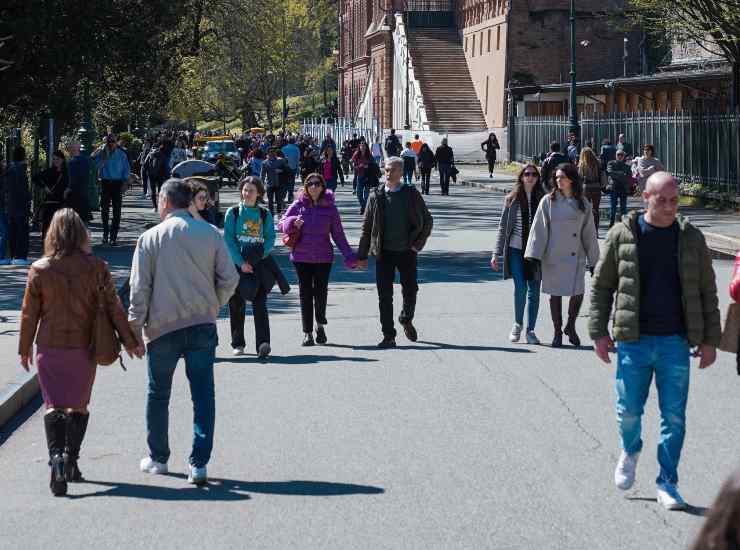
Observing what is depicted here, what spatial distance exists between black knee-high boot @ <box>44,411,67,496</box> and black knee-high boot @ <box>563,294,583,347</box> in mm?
6459

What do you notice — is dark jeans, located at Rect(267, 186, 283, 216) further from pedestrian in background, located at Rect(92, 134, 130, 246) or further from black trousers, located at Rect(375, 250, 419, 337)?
black trousers, located at Rect(375, 250, 419, 337)

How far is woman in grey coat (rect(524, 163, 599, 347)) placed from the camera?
12930mm

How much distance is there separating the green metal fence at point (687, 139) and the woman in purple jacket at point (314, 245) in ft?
57.0

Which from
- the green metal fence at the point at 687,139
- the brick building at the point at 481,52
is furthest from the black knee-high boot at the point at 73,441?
the brick building at the point at 481,52

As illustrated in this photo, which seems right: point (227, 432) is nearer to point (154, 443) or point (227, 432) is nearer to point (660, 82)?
point (154, 443)

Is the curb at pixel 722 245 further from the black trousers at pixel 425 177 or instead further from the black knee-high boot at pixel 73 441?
the black trousers at pixel 425 177

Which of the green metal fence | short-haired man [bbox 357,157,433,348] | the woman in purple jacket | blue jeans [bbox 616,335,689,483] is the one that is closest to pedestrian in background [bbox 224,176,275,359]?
the woman in purple jacket

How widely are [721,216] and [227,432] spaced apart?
2430cm

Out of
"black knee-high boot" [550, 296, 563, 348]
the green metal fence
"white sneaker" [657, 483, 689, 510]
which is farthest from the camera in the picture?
the green metal fence

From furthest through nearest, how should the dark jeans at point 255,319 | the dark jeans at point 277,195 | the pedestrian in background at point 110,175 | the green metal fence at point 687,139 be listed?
1. the green metal fence at point 687,139
2. the dark jeans at point 277,195
3. the pedestrian in background at point 110,175
4. the dark jeans at point 255,319

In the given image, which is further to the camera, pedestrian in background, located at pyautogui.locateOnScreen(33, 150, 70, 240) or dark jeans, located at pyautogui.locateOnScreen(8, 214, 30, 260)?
pedestrian in background, located at pyautogui.locateOnScreen(33, 150, 70, 240)

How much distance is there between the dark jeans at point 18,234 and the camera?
20703mm


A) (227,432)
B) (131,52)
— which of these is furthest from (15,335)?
(131,52)

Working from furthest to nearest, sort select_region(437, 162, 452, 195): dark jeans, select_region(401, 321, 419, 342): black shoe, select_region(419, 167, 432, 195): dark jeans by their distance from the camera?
select_region(419, 167, 432, 195): dark jeans
select_region(437, 162, 452, 195): dark jeans
select_region(401, 321, 419, 342): black shoe
